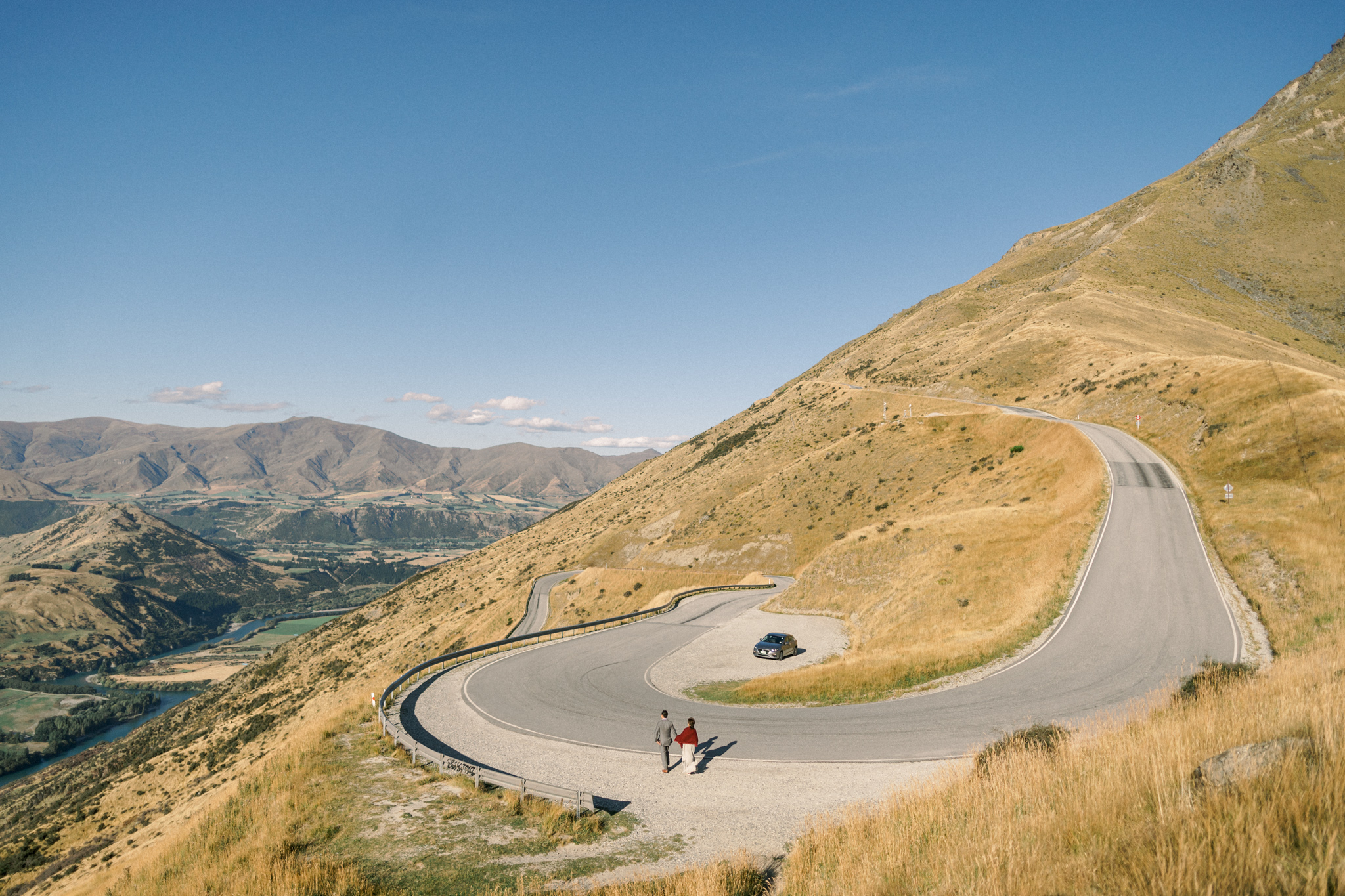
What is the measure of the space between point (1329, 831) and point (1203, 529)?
33334 mm

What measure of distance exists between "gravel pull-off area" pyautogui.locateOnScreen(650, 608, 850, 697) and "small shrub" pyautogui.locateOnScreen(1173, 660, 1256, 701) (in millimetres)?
16130

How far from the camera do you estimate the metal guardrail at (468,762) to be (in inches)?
554

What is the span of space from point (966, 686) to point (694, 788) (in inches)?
431

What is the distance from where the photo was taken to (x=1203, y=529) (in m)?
30.1

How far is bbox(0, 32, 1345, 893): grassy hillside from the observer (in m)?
6.27

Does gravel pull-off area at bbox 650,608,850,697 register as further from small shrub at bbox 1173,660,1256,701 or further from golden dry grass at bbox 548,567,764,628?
golden dry grass at bbox 548,567,764,628

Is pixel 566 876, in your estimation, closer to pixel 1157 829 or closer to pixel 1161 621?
pixel 1157 829

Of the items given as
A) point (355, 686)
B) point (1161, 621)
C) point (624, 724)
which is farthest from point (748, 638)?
point (355, 686)

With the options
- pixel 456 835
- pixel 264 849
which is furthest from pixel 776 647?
pixel 264 849

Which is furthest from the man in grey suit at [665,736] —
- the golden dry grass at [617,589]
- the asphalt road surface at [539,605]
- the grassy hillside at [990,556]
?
the golden dry grass at [617,589]

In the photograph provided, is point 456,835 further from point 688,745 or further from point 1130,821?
point 1130,821

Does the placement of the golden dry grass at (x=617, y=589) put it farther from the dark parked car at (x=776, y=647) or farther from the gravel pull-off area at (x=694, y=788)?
the gravel pull-off area at (x=694, y=788)

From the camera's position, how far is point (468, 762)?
17.3 meters

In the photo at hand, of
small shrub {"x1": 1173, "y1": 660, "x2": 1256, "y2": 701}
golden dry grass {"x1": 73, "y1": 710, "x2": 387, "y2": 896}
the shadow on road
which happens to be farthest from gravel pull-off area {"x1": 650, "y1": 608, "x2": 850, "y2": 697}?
small shrub {"x1": 1173, "y1": 660, "x2": 1256, "y2": 701}
